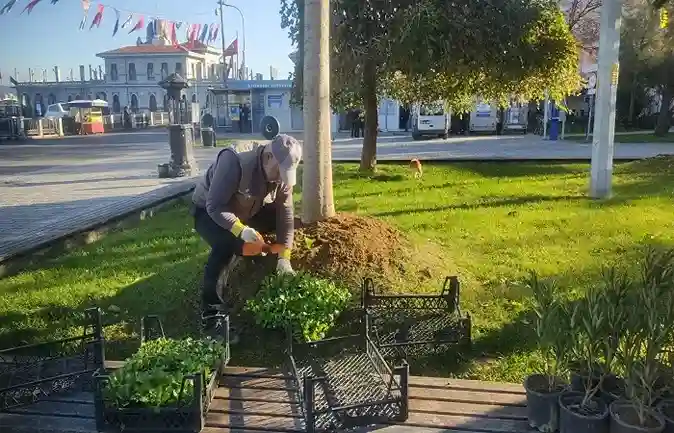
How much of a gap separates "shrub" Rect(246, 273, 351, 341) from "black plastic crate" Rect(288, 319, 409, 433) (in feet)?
0.46

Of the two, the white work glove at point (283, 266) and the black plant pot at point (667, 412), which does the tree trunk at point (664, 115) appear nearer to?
the white work glove at point (283, 266)

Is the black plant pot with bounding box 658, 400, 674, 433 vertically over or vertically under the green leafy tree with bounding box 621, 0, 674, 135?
under

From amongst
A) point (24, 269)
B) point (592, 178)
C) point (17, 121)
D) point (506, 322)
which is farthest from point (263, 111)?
point (506, 322)

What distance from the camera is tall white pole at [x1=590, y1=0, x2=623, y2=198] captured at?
9.51 m

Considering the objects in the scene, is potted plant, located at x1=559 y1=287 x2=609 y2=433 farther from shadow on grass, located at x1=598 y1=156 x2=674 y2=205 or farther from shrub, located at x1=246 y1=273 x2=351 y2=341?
shadow on grass, located at x1=598 y1=156 x2=674 y2=205

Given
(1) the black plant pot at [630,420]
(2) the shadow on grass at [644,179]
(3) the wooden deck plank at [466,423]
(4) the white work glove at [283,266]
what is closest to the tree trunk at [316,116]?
(4) the white work glove at [283,266]

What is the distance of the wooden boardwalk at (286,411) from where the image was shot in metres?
3.00

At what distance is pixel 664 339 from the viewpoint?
277 centimetres

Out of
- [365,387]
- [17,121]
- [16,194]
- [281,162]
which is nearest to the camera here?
[365,387]

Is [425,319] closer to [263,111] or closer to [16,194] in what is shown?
[16,194]

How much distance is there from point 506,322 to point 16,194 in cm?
1060

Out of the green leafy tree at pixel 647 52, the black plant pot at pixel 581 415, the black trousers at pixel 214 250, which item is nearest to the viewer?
the black plant pot at pixel 581 415

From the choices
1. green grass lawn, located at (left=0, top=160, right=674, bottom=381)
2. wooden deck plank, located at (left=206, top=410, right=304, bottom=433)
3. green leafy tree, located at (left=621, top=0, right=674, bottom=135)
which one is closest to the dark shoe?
green grass lawn, located at (left=0, top=160, right=674, bottom=381)

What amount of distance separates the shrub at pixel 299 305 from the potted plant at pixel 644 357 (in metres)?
1.81
